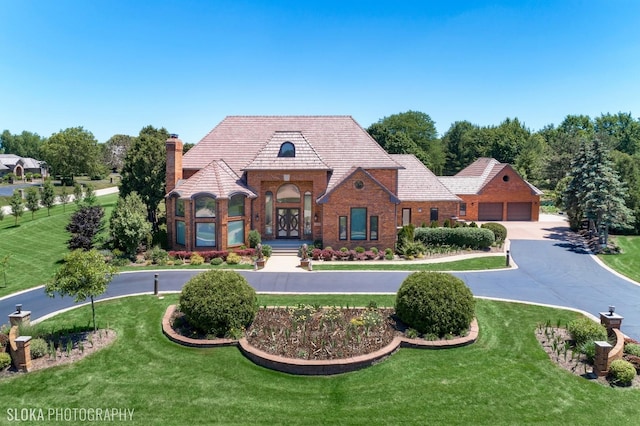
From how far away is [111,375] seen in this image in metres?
12.5

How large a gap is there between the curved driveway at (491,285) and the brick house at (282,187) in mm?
5805

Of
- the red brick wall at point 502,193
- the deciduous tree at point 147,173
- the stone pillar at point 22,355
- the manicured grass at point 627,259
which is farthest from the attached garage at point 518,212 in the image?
the stone pillar at point 22,355

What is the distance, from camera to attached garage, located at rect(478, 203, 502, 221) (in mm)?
46656

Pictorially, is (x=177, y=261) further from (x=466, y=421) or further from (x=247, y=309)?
(x=466, y=421)

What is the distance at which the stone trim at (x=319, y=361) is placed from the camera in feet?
41.2

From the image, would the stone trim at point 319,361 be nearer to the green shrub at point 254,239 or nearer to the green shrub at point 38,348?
the green shrub at point 38,348

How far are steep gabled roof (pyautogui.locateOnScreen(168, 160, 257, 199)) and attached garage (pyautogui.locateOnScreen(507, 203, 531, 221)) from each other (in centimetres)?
3067

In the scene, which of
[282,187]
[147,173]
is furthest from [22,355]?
[147,173]

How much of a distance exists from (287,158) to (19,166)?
9086cm

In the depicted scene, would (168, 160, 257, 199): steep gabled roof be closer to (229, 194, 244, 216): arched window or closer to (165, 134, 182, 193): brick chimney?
(229, 194, 244, 216): arched window

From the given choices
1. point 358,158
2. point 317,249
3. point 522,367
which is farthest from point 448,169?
point 522,367

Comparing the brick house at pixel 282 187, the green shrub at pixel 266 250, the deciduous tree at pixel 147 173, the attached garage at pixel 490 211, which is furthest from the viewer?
the attached garage at pixel 490 211

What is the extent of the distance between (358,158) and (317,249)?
9136 millimetres

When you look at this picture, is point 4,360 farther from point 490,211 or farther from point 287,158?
point 490,211
